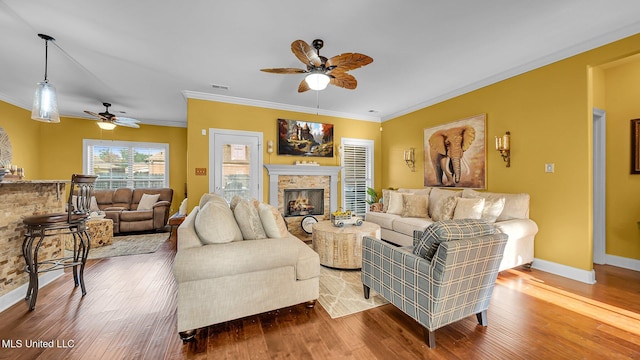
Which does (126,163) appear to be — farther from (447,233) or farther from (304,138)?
(447,233)

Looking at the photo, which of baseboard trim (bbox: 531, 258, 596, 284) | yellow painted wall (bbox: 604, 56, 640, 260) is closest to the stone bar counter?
baseboard trim (bbox: 531, 258, 596, 284)

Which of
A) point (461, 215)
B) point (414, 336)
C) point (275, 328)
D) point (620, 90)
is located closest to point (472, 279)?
point (414, 336)

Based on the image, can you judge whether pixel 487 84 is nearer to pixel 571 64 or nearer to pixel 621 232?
pixel 571 64

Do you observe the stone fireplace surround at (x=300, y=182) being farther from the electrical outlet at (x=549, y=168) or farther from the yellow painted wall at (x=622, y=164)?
the yellow painted wall at (x=622, y=164)

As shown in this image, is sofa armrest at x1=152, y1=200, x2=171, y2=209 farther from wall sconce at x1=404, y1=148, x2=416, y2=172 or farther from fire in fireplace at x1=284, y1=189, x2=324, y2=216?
wall sconce at x1=404, y1=148, x2=416, y2=172

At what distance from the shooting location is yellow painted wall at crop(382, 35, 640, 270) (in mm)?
2789

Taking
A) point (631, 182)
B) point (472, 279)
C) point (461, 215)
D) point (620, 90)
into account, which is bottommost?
point (472, 279)

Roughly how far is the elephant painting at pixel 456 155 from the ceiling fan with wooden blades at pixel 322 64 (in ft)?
7.72

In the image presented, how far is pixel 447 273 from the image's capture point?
1568 mm

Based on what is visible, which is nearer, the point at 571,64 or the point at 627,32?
the point at 627,32

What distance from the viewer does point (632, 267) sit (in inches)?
122

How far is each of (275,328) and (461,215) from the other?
2.81 m

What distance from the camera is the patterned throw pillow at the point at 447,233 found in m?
1.63

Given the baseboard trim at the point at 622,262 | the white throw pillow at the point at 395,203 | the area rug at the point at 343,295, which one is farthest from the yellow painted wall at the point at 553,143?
the area rug at the point at 343,295
